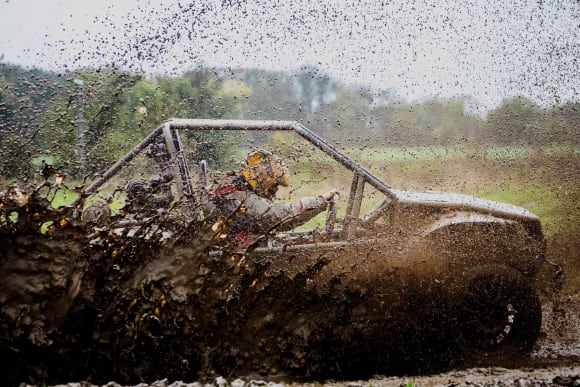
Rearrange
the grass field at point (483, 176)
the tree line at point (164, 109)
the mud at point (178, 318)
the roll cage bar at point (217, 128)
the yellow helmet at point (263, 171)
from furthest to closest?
the tree line at point (164, 109), the grass field at point (483, 176), the yellow helmet at point (263, 171), the roll cage bar at point (217, 128), the mud at point (178, 318)

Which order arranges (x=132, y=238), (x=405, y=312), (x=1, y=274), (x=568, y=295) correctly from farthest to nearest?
(x=568, y=295)
(x=405, y=312)
(x=132, y=238)
(x=1, y=274)

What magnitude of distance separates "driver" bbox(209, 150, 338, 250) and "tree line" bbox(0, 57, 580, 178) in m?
0.38

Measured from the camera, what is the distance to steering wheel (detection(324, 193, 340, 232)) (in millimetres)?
4707

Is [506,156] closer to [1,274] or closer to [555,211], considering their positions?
[555,211]

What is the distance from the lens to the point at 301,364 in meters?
4.21

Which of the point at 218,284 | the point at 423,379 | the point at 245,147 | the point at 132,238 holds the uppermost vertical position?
the point at 245,147

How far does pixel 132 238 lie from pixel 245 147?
1219 mm

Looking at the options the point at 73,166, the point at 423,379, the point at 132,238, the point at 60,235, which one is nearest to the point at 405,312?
the point at 423,379

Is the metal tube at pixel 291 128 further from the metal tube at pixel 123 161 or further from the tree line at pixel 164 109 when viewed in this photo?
the tree line at pixel 164 109

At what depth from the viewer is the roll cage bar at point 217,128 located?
169 inches

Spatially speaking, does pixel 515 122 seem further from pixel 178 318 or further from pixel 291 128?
pixel 178 318

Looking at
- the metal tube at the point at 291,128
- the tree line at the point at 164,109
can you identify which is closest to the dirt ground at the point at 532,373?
the metal tube at the point at 291,128

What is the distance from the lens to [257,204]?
4480 mm

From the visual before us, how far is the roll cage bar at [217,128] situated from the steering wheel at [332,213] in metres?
0.10
